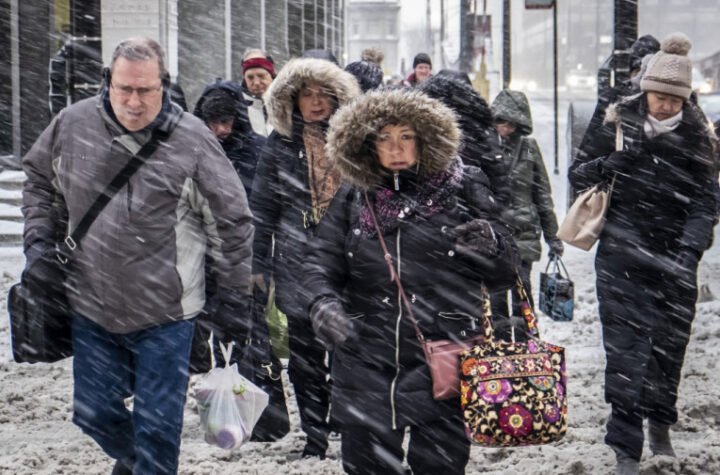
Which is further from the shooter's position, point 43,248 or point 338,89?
point 338,89

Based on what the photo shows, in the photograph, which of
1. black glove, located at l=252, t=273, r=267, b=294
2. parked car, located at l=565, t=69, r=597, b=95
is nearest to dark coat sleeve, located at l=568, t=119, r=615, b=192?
black glove, located at l=252, t=273, r=267, b=294

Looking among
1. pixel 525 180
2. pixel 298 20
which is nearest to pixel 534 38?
pixel 298 20

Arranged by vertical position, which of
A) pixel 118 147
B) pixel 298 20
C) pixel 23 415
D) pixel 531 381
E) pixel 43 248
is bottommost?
pixel 23 415

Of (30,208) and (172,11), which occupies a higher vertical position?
(172,11)

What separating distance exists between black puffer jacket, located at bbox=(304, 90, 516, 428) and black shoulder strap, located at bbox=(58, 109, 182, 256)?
733 millimetres

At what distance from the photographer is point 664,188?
615cm

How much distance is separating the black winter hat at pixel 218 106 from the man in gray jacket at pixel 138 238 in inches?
84.8

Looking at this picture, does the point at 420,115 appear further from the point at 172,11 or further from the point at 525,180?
the point at 172,11

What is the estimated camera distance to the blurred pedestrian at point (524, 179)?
8594 mm

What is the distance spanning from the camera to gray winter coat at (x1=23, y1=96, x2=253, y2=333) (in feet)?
15.5

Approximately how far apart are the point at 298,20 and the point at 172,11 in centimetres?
203

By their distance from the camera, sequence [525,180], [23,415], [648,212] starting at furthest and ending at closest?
[525,180]
[23,415]
[648,212]

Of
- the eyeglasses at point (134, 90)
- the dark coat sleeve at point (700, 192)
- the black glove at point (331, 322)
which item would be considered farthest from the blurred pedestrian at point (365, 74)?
the black glove at point (331, 322)

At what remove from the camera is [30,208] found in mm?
4832
